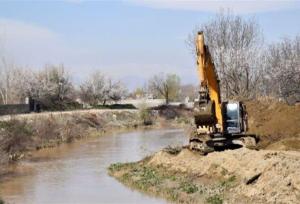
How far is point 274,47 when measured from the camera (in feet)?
178

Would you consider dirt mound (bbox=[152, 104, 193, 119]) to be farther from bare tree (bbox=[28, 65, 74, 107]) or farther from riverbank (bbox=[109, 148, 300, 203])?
riverbank (bbox=[109, 148, 300, 203])

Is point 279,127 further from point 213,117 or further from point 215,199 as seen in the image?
point 215,199

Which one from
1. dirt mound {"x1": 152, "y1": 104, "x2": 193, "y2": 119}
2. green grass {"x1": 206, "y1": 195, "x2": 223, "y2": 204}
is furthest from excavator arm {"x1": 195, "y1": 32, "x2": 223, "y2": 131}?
dirt mound {"x1": 152, "y1": 104, "x2": 193, "y2": 119}

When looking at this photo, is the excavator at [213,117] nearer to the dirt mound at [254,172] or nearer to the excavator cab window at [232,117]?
the excavator cab window at [232,117]

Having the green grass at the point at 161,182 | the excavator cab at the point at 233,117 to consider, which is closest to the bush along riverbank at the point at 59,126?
the green grass at the point at 161,182

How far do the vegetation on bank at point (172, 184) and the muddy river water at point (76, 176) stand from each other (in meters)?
0.48

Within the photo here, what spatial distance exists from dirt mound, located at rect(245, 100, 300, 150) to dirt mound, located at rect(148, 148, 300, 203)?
3157 mm

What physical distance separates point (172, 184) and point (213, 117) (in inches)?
169

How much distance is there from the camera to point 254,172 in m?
19.0

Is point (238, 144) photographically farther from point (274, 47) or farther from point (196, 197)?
point (274, 47)

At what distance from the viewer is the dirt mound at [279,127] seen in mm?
24984

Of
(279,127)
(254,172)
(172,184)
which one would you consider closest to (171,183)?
(172,184)

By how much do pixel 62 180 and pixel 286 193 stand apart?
12763 millimetres

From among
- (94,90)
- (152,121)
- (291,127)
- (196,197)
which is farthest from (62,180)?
(94,90)
